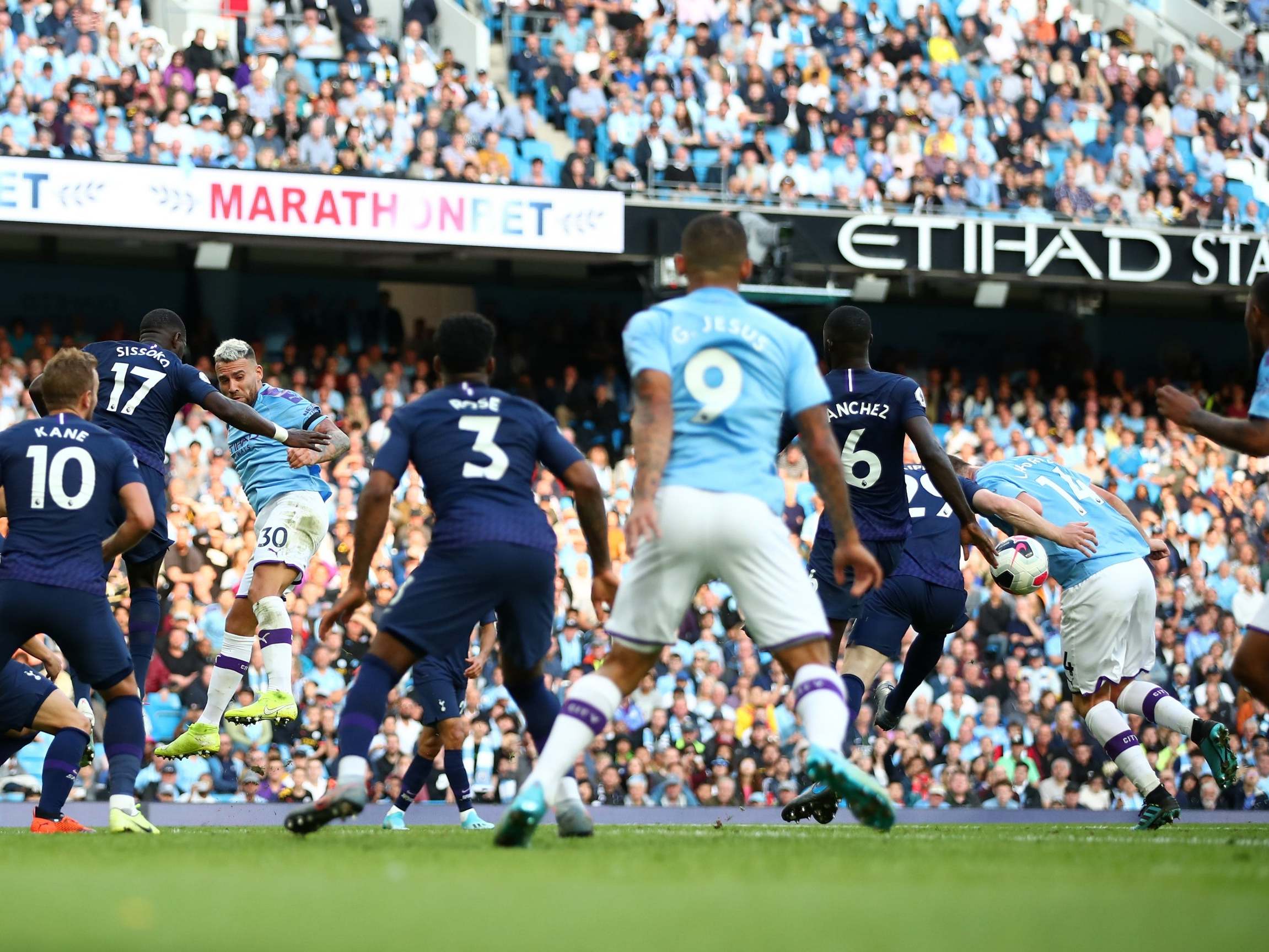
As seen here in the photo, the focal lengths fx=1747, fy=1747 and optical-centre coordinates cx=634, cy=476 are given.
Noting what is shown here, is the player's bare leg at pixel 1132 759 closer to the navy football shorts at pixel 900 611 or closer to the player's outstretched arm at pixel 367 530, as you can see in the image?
the navy football shorts at pixel 900 611

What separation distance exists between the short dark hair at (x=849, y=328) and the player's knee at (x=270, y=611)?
151 inches

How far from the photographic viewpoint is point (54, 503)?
26.8ft

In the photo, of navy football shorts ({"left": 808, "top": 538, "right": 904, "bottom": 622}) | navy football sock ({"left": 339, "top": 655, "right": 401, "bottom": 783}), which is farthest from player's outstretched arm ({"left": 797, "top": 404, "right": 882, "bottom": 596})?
navy football shorts ({"left": 808, "top": 538, "right": 904, "bottom": 622})

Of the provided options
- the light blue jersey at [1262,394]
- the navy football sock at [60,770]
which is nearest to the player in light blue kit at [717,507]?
the light blue jersey at [1262,394]

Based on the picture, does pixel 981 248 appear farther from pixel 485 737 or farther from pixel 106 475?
pixel 106 475

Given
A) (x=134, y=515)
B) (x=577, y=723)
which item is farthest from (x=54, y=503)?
(x=577, y=723)

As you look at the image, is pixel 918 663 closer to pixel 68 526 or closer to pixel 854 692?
pixel 854 692

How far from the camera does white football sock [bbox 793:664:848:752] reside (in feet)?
22.0

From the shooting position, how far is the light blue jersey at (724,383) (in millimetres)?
6766

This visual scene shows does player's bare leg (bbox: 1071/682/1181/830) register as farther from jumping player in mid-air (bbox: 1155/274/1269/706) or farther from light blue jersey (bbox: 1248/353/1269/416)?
light blue jersey (bbox: 1248/353/1269/416)

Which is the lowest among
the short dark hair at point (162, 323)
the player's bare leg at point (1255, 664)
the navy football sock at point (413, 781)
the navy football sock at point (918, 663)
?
the navy football sock at point (413, 781)

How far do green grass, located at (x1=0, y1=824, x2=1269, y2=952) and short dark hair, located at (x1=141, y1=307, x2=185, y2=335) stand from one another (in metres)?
3.75

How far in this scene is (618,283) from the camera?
84.2ft

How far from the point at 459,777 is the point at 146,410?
119 inches
